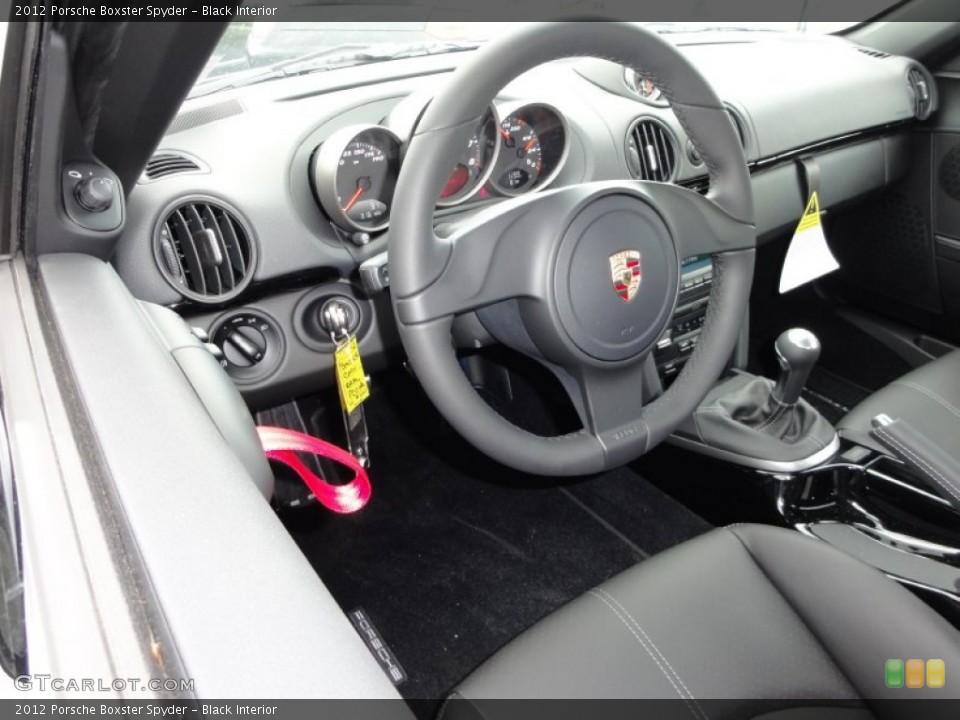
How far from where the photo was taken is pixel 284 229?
131 cm

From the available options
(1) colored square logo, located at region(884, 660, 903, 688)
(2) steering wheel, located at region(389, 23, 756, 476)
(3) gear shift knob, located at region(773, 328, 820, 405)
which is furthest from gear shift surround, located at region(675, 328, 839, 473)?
(1) colored square logo, located at region(884, 660, 903, 688)

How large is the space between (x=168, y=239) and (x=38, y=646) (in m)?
0.89

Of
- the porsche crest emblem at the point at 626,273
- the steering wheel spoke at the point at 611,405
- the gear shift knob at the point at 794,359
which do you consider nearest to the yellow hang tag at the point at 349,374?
the steering wheel spoke at the point at 611,405

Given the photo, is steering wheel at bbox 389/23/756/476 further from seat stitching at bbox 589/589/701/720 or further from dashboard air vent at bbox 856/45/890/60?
dashboard air vent at bbox 856/45/890/60

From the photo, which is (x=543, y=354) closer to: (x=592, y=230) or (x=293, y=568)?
(x=592, y=230)

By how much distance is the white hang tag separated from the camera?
5.68 ft

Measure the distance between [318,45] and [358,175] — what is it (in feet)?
1.46

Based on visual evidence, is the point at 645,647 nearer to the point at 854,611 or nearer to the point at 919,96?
the point at 854,611

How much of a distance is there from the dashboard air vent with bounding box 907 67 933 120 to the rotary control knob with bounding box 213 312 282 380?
6.02ft

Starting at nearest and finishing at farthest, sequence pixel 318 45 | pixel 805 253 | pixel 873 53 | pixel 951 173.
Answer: pixel 318 45, pixel 805 253, pixel 951 173, pixel 873 53

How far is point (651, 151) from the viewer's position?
1.68 metres

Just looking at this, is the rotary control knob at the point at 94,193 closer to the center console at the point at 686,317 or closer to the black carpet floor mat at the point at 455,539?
the black carpet floor mat at the point at 455,539

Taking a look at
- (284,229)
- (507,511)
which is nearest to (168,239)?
(284,229)

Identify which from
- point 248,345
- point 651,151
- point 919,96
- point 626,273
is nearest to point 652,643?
point 626,273
